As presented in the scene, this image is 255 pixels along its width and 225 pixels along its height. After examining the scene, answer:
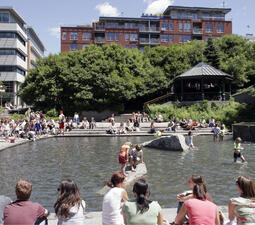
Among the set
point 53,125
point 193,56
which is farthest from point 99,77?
point 193,56

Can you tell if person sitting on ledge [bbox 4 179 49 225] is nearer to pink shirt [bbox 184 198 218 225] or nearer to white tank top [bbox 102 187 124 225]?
white tank top [bbox 102 187 124 225]

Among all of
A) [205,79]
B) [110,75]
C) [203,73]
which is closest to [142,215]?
[203,73]

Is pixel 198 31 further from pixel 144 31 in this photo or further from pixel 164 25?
pixel 144 31

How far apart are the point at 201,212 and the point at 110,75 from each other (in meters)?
37.7

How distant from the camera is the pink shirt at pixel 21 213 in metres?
4.09

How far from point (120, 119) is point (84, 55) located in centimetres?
1133

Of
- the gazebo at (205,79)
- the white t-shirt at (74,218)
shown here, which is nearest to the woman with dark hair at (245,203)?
the white t-shirt at (74,218)

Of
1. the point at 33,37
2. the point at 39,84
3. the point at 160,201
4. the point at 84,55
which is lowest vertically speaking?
the point at 160,201

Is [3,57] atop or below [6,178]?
atop

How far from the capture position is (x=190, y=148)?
18250 millimetres

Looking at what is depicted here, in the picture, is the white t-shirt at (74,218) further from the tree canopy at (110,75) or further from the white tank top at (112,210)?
the tree canopy at (110,75)

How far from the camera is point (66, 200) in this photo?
4.31 metres

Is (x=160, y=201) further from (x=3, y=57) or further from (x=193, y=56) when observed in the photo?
(x=3, y=57)

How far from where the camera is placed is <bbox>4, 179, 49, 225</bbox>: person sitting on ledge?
4094mm
